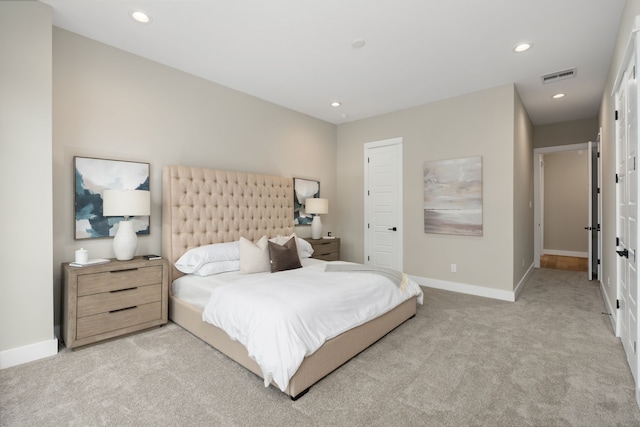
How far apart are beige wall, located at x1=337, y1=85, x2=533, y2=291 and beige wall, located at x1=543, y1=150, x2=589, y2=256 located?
9.26 feet

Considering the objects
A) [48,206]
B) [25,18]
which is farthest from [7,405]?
[25,18]

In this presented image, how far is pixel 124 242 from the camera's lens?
2.90 meters

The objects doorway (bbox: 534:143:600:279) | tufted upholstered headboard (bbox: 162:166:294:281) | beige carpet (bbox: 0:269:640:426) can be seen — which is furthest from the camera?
doorway (bbox: 534:143:600:279)

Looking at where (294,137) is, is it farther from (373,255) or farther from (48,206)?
(48,206)

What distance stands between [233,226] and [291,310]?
2.10 metres

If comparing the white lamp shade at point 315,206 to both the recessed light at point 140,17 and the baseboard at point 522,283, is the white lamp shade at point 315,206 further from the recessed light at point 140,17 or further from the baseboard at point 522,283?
the recessed light at point 140,17

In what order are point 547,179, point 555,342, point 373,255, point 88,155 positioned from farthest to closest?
point 547,179
point 373,255
point 88,155
point 555,342

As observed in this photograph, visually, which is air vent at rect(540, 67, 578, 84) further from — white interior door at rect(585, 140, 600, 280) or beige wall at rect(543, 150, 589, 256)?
beige wall at rect(543, 150, 589, 256)

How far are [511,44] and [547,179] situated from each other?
237 inches

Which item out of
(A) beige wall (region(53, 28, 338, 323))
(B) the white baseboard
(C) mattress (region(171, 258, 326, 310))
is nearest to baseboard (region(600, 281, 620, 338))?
(C) mattress (region(171, 258, 326, 310))

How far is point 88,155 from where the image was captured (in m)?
2.97

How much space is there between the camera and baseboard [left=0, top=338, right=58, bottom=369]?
233 cm

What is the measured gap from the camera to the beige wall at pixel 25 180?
232 cm

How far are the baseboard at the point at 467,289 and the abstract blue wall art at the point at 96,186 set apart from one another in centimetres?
407
